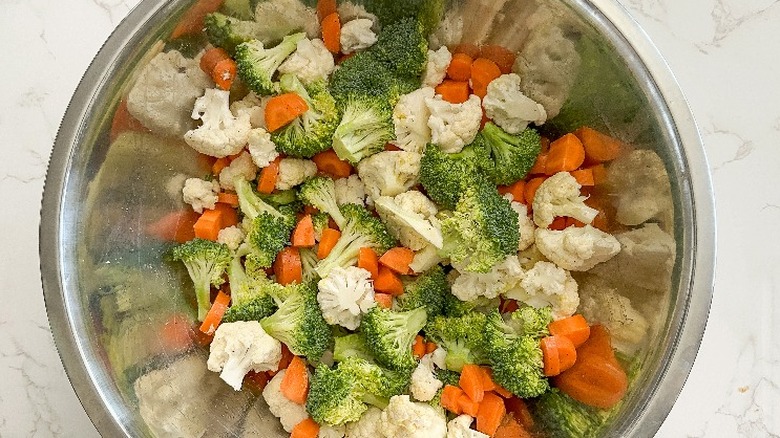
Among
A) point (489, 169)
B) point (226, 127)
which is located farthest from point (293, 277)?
point (489, 169)

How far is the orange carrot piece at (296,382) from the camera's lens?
1.98 meters

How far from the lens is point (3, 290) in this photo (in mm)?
2240

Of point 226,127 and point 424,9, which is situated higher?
point 424,9

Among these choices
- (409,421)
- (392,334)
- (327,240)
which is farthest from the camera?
(327,240)

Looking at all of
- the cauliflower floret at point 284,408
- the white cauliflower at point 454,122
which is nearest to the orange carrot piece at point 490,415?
the cauliflower floret at point 284,408

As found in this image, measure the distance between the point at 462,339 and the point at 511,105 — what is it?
631 millimetres

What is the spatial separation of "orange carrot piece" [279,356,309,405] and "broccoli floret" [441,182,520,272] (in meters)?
0.49

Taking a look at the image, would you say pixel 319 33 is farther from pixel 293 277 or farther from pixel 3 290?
pixel 3 290

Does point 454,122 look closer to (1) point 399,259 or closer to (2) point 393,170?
(2) point 393,170

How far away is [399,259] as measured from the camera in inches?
79.5

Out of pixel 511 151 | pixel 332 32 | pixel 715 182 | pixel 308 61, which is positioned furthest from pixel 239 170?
pixel 715 182

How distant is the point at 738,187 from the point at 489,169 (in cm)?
83

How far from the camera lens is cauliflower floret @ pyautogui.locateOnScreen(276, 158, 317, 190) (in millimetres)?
2051

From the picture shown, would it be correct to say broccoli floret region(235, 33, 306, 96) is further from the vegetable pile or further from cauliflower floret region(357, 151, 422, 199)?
cauliflower floret region(357, 151, 422, 199)
